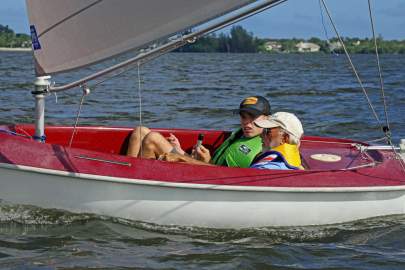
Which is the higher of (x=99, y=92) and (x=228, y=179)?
(x=99, y=92)

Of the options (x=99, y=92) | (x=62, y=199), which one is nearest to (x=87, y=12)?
(x=62, y=199)

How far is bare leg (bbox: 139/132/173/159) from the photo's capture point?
267 inches

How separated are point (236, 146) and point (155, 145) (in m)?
0.71

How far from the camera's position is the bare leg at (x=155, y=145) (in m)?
6.78

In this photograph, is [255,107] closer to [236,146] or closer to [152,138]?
[236,146]

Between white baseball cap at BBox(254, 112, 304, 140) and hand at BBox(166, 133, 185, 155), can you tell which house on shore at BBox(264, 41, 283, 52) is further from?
white baseball cap at BBox(254, 112, 304, 140)

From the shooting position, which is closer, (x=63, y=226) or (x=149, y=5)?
(x=149, y=5)

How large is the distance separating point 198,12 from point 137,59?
20.9 inches

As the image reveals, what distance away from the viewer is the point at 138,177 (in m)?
5.82

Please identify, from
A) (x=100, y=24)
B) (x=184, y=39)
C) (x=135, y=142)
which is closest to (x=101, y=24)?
(x=100, y=24)

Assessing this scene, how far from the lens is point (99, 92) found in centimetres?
1944

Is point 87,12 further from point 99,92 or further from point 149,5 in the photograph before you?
point 99,92

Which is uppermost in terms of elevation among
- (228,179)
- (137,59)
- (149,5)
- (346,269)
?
(149,5)

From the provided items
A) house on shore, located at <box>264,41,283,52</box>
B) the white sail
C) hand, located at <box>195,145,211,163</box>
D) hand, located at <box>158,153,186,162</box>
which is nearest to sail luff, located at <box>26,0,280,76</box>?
the white sail
